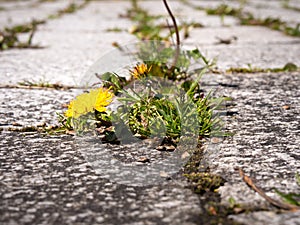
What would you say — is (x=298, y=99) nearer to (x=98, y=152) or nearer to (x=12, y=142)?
(x=98, y=152)

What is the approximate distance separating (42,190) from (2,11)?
5.14 metres

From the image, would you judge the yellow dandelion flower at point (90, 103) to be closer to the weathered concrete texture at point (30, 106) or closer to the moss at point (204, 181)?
the weathered concrete texture at point (30, 106)

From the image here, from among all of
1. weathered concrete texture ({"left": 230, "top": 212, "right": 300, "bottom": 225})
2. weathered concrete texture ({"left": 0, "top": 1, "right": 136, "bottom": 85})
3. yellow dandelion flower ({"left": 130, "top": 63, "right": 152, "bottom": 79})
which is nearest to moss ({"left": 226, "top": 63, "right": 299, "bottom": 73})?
weathered concrete texture ({"left": 0, "top": 1, "right": 136, "bottom": 85})

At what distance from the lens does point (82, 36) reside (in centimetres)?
346

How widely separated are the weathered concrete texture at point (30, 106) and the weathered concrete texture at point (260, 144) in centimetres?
58

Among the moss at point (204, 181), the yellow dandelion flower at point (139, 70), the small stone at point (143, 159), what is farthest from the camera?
the yellow dandelion flower at point (139, 70)

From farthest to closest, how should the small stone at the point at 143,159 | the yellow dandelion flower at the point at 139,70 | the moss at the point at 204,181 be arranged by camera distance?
the yellow dandelion flower at the point at 139,70, the small stone at the point at 143,159, the moss at the point at 204,181

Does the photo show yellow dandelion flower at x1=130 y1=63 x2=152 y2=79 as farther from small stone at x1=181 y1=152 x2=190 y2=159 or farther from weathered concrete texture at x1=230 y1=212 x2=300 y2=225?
weathered concrete texture at x1=230 y1=212 x2=300 y2=225

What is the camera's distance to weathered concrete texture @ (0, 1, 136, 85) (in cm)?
211

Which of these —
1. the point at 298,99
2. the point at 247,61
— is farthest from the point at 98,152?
the point at 247,61

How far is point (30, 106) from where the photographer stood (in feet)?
5.33

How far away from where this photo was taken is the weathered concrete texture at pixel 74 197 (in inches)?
34.1

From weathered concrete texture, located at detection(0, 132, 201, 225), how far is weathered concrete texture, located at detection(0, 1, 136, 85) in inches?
34.5

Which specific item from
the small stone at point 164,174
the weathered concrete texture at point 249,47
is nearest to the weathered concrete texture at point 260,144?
the small stone at point 164,174
